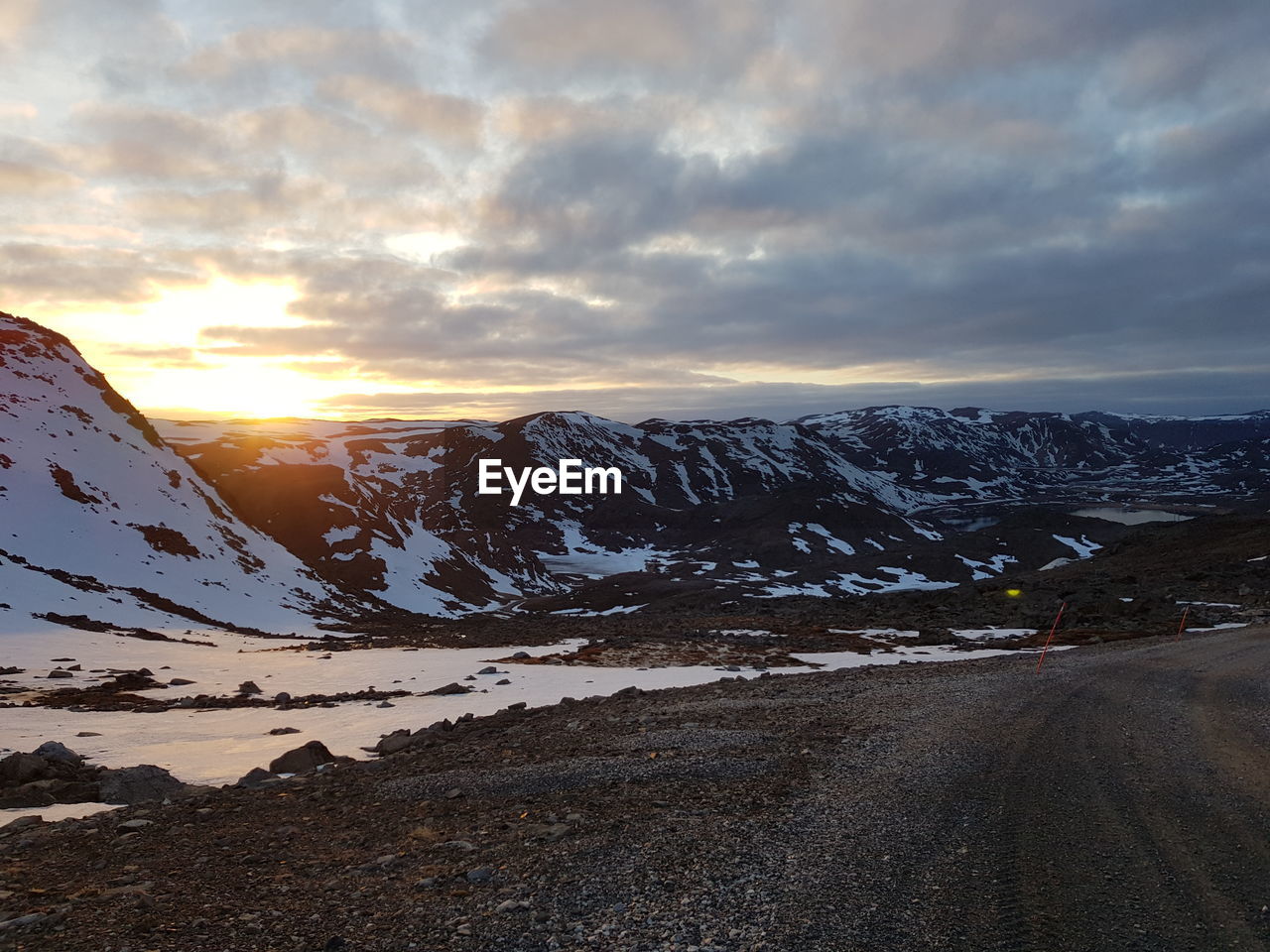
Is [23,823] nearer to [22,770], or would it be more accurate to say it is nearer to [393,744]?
[22,770]

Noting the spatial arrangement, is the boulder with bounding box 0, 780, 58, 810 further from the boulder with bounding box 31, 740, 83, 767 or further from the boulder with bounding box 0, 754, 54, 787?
the boulder with bounding box 31, 740, 83, 767

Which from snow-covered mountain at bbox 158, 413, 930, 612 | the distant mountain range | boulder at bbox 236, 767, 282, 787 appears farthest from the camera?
snow-covered mountain at bbox 158, 413, 930, 612

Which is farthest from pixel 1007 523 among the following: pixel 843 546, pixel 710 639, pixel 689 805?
pixel 689 805

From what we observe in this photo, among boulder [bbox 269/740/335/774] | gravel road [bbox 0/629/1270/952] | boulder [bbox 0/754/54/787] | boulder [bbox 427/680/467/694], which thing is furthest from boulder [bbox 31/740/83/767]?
boulder [bbox 427/680/467/694]

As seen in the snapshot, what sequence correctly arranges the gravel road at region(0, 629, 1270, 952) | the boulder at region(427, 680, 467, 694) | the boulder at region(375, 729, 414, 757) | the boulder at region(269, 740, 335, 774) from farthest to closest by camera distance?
the boulder at region(427, 680, 467, 694), the boulder at region(375, 729, 414, 757), the boulder at region(269, 740, 335, 774), the gravel road at region(0, 629, 1270, 952)

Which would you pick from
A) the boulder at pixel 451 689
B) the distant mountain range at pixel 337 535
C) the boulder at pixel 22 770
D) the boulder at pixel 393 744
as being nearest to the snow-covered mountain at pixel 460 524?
the distant mountain range at pixel 337 535

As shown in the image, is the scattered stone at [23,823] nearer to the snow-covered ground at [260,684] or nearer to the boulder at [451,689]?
the snow-covered ground at [260,684]

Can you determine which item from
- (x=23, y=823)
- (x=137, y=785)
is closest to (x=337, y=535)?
(x=137, y=785)
